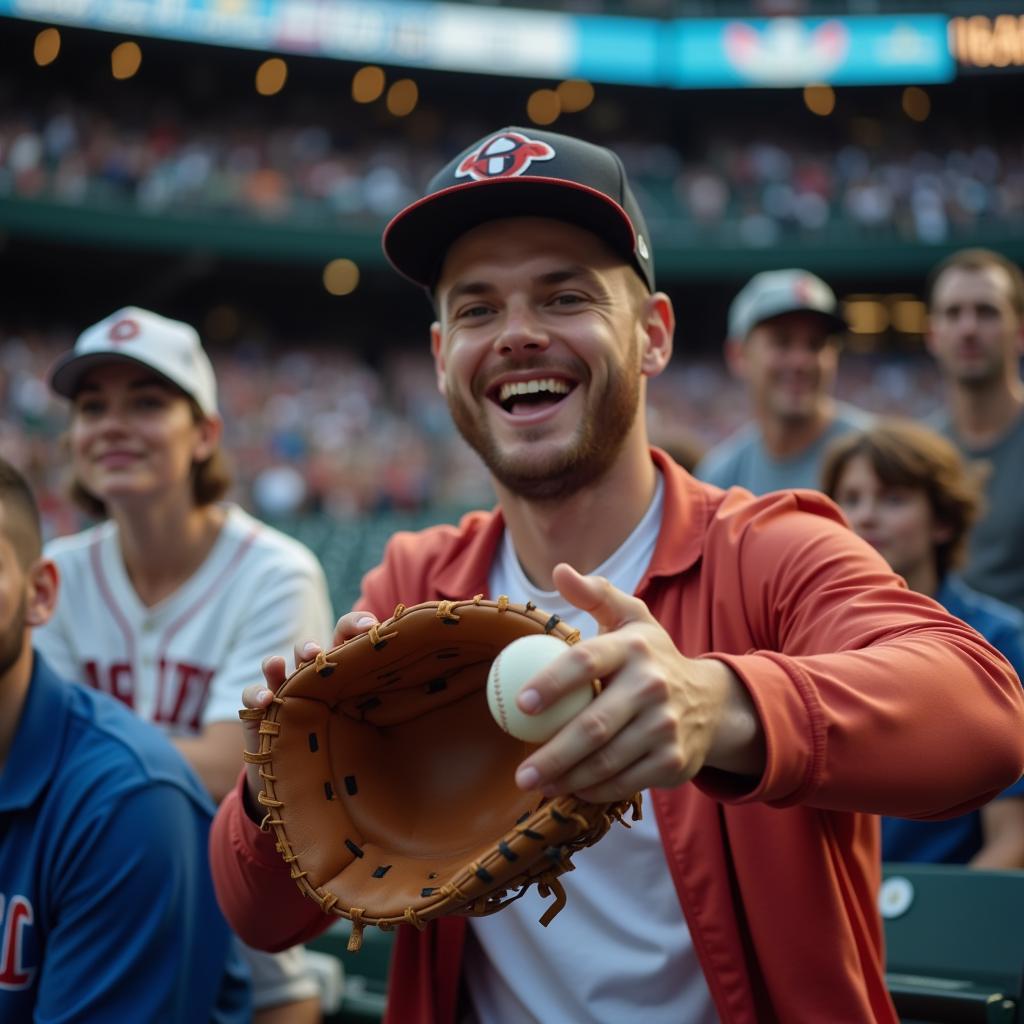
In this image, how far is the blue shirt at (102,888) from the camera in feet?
5.43

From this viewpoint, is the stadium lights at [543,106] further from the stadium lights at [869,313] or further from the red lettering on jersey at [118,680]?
the red lettering on jersey at [118,680]

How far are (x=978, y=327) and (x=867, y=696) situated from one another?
2917 millimetres

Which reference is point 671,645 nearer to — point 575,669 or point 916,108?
point 575,669

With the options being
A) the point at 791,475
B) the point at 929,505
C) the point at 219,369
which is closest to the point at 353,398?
the point at 219,369

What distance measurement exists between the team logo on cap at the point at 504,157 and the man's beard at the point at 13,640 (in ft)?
3.47

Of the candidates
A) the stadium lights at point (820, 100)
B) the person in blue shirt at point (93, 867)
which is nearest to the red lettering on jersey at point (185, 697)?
the person in blue shirt at point (93, 867)

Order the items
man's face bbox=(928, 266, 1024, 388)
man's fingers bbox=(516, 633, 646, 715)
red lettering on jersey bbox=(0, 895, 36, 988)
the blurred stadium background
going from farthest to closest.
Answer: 1. the blurred stadium background
2. man's face bbox=(928, 266, 1024, 388)
3. red lettering on jersey bbox=(0, 895, 36, 988)
4. man's fingers bbox=(516, 633, 646, 715)

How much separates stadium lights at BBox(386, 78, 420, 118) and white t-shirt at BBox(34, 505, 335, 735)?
18140mm

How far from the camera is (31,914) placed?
170 cm

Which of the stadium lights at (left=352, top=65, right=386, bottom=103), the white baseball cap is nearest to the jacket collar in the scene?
the white baseball cap

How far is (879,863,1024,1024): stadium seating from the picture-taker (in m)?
1.71

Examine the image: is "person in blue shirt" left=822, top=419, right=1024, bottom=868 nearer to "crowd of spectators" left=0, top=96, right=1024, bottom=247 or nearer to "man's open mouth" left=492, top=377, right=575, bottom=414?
"man's open mouth" left=492, top=377, right=575, bottom=414

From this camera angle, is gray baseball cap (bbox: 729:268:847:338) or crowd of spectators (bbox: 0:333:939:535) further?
crowd of spectators (bbox: 0:333:939:535)

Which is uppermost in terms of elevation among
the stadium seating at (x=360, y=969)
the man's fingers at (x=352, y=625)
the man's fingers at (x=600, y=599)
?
the man's fingers at (x=352, y=625)
